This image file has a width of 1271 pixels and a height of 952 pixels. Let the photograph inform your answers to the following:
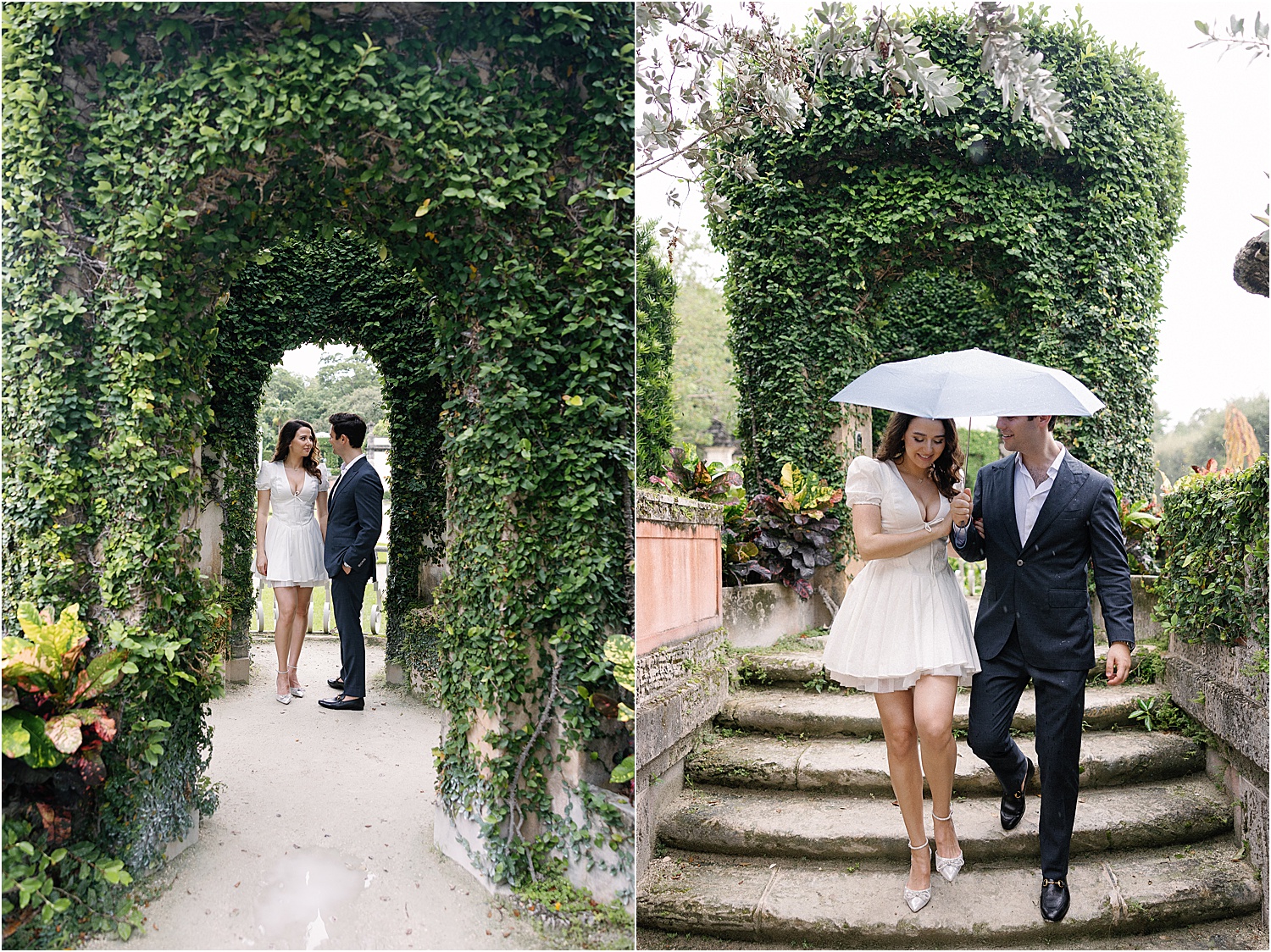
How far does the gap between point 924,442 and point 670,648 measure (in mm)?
1575

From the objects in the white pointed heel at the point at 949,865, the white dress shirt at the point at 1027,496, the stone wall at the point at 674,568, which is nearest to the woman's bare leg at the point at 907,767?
the white pointed heel at the point at 949,865

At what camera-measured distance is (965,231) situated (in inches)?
292

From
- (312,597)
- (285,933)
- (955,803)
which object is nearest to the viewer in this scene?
(285,933)

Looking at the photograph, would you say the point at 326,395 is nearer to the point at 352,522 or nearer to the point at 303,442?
the point at 303,442

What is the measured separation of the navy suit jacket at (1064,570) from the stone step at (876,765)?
1.11 m

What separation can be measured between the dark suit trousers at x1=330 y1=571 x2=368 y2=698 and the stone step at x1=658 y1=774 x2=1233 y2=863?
1.99m

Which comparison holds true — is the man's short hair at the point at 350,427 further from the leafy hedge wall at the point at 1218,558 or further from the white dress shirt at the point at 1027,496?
the leafy hedge wall at the point at 1218,558

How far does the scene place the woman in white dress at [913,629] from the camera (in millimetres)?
3371

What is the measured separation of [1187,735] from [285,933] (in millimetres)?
4388

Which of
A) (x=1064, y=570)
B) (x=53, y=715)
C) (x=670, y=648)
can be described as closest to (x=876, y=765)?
(x=670, y=648)

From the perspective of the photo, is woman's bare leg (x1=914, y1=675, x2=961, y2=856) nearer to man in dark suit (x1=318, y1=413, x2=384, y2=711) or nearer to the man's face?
the man's face

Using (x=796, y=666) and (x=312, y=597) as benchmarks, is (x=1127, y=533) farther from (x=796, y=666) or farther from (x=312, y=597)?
(x=312, y=597)

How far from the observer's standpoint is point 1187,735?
4.49 m

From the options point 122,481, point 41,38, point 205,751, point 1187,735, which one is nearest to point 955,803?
point 1187,735
